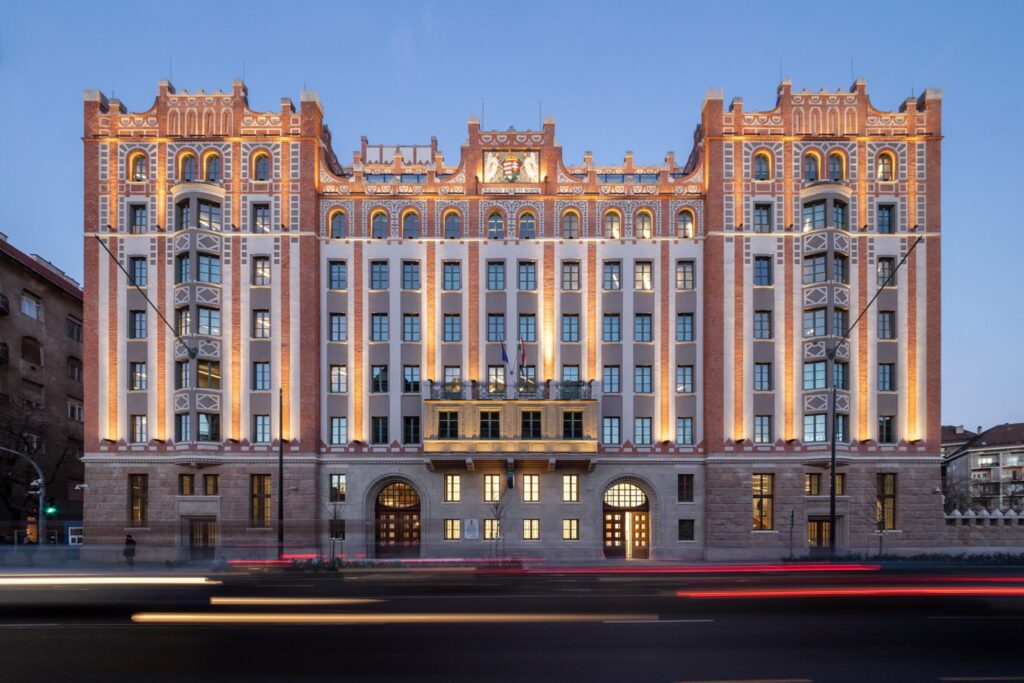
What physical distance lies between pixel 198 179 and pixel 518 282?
18.7 metres

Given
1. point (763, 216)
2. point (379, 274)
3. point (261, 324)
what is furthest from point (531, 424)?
point (763, 216)

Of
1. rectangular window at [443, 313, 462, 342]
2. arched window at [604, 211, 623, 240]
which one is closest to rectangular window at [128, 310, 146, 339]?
rectangular window at [443, 313, 462, 342]

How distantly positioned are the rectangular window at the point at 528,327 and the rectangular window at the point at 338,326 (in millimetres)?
10009

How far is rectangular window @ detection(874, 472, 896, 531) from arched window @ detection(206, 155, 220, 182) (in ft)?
132

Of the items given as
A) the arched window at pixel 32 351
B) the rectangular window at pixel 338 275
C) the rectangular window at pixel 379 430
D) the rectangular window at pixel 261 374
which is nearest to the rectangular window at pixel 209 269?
the rectangular window at pixel 261 374

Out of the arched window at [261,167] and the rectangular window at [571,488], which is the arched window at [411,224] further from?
the rectangular window at [571,488]

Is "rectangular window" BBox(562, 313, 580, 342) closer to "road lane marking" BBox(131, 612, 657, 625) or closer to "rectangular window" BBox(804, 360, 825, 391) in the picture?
"rectangular window" BBox(804, 360, 825, 391)

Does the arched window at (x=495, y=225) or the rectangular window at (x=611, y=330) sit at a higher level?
the arched window at (x=495, y=225)

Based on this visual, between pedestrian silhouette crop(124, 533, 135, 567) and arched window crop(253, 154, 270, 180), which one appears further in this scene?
arched window crop(253, 154, 270, 180)

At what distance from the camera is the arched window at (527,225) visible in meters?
46.4

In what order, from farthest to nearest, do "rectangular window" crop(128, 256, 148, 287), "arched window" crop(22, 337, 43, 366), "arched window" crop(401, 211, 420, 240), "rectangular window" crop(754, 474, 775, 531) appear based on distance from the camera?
"arched window" crop(22, 337, 43, 366) → "arched window" crop(401, 211, 420, 240) → "rectangular window" crop(128, 256, 148, 287) → "rectangular window" crop(754, 474, 775, 531)

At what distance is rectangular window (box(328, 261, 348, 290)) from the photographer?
46156 mm

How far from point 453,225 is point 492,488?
49.7 feet

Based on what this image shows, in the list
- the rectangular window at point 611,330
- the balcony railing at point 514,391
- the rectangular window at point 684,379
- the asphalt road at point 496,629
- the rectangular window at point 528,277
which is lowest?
the asphalt road at point 496,629
